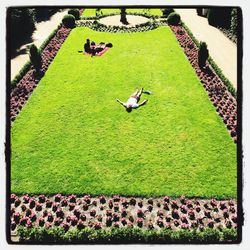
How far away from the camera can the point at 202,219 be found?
12664 millimetres

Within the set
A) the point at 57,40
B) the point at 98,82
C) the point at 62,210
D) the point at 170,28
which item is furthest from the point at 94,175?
the point at 170,28

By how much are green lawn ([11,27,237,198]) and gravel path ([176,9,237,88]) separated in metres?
2.33

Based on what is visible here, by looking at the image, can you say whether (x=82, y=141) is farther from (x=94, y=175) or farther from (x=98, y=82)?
(x=98, y=82)

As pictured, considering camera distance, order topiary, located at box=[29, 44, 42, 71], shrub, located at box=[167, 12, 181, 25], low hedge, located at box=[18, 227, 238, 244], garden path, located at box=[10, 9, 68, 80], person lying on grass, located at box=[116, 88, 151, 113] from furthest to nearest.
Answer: shrub, located at box=[167, 12, 181, 25]
garden path, located at box=[10, 9, 68, 80]
topiary, located at box=[29, 44, 42, 71]
person lying on grass, located at box=[116, 88, 151, 113]
low hedge, located at box=[18, 227, 238, 244]

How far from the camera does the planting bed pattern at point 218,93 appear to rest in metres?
18.1

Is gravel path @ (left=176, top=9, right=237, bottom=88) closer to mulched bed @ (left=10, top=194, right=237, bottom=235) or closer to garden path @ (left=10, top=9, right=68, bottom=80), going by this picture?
mulched bed @ (left=10, top=194, right=237, bottom=235)

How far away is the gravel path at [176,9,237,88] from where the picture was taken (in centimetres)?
2391

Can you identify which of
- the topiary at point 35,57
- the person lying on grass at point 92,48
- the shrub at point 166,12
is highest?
the shrub at point 166,12

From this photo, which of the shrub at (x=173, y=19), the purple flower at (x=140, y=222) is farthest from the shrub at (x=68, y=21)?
the purple flower at (x=140, y=222)

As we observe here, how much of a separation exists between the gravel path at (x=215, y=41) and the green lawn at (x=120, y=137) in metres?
2.33

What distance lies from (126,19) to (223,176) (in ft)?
88.4

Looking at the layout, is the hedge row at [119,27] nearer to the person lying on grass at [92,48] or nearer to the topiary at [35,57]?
the person lying on grass at [92,48]

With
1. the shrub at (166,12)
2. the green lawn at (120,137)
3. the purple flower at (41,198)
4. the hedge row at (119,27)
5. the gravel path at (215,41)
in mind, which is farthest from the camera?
the shrub at (166,12)

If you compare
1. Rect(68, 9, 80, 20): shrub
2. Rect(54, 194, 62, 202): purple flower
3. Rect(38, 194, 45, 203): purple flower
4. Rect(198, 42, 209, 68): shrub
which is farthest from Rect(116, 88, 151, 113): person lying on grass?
Rect(68, 9, 80, 20): shrub
